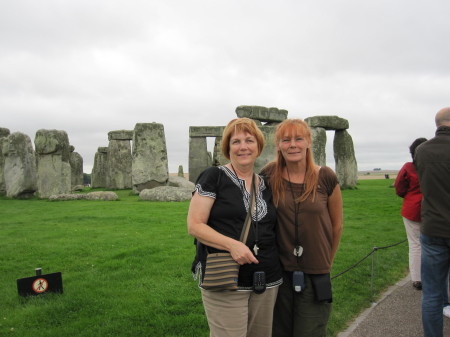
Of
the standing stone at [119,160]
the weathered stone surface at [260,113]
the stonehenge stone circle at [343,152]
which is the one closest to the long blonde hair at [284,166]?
the weathered stone surface at [260,113]

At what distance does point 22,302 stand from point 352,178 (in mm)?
15261

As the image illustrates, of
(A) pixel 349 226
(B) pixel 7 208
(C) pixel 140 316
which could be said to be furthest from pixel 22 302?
(B) pixel 7 208

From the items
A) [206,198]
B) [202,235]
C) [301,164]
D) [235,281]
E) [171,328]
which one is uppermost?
[301,164]

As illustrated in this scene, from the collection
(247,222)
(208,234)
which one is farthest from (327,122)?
(208,234)

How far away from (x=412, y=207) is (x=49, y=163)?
1253 centimetres

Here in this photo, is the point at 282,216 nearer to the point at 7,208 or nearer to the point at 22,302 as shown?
the point at 22,302

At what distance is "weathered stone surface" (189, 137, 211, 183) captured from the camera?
66.0ft

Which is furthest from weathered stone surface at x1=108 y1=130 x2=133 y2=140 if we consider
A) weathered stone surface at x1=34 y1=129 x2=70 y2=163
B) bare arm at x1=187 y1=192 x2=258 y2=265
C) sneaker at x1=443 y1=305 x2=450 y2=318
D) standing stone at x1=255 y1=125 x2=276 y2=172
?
bare arm at x1=187 y1=192 x2=258 y2=265

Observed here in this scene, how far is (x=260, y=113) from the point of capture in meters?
9.87

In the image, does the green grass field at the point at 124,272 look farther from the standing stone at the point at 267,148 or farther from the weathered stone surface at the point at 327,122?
the weathered stone surface at the point at 327,122

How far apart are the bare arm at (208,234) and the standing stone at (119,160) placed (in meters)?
19.2

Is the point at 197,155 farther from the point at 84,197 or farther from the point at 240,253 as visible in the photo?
the point at 240,253

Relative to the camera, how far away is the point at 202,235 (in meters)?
2.08

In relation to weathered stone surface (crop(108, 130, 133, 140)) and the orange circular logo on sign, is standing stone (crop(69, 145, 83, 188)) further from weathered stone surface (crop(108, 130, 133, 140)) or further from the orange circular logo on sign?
the orange circular logo on sign
